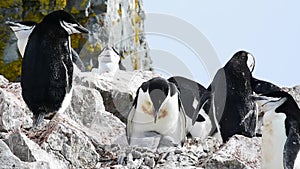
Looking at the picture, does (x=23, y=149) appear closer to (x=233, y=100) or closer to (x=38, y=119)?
(x=38, y=119)

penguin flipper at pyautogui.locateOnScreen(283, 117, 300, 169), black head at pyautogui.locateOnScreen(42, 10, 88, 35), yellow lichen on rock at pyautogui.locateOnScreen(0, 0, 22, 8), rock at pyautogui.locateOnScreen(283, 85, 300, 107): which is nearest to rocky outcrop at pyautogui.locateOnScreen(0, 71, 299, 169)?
penguin flipper at pyautogui.locateOnScreen(283, 117, 300, 169)

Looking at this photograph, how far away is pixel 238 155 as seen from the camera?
6578mm

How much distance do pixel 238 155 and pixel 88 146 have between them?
4.32 ft

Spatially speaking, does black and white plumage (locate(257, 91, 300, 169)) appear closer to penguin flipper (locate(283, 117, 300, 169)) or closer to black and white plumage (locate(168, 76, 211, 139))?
penguin flipper (locate(283, 117, 300, 169))

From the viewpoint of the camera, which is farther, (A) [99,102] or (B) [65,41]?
(A) [99,102]

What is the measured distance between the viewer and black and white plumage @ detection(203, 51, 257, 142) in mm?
8453

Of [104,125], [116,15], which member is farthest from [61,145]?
[116,15]

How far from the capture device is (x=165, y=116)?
7.53 metres

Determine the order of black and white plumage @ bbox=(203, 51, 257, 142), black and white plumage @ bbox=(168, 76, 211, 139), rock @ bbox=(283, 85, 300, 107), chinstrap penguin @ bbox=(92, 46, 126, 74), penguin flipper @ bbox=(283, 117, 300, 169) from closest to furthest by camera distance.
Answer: penguin flipper @ bbox=(283, 117, 300, 169)
black and white plumage @ bbox=(203, 51, 257, 142)
black and white plumage @ bbox=(168, 76, 211, 139)
rock @ bbox=(283, 85, 300, 107)
chinstrap penguin @ bbox=(92, 46, 126, 74)

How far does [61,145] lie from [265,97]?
2.05 m

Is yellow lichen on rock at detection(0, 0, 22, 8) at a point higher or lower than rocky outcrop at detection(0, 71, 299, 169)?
higher

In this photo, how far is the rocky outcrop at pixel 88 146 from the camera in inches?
228

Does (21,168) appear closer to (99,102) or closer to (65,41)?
(65,41)

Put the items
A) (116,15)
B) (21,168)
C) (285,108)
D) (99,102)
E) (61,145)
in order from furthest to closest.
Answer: (116,15) → (99,102) → (285,108) → (61,145) → (21,168)
